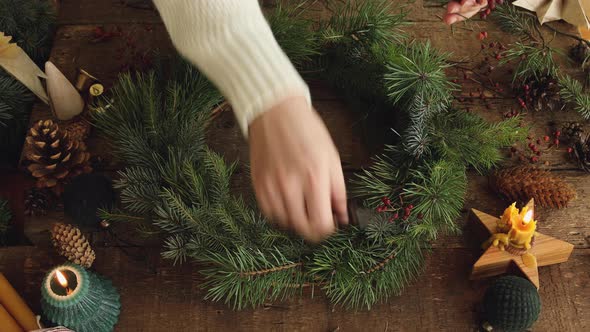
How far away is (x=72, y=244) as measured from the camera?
83cm

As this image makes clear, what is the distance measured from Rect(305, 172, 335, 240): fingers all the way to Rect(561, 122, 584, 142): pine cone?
0.54 meters

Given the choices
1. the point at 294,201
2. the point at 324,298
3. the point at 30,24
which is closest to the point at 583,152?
the point at 324,298

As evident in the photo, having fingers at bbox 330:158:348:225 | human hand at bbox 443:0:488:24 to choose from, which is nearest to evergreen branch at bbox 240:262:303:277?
fingers at bbox 330:158:348:225

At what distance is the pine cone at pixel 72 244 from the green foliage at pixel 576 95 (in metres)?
0.76

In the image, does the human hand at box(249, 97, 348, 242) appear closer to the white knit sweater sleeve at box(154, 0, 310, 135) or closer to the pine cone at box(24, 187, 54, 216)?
the white knit sweater sleeve at box(154, 0, 310, 135)

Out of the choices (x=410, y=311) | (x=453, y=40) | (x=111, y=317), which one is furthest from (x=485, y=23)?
(x=111, y=317)

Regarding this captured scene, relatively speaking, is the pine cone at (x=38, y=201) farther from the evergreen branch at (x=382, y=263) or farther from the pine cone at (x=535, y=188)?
the pine cone at (x=535, y=188)

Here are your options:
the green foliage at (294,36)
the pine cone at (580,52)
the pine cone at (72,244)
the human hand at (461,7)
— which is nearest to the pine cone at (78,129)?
the pine cone at (72,244)

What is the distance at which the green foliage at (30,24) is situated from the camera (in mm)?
1001

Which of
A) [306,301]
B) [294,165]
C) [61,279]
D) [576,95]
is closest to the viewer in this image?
[294,165]

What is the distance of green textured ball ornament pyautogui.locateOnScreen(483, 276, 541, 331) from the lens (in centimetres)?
78

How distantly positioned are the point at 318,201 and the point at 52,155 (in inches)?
18.9

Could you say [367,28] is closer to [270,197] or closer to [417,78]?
[417,78]

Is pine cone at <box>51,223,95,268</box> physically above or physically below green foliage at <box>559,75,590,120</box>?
below
